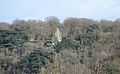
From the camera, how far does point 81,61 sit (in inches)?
1094

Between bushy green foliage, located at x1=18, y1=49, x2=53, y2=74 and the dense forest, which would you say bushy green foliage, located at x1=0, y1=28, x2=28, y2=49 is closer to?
the dense forest

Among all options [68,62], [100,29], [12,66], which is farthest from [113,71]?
[100,29]

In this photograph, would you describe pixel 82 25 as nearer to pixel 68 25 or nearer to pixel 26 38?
pixel 68 25

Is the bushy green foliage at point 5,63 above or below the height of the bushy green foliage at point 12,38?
below

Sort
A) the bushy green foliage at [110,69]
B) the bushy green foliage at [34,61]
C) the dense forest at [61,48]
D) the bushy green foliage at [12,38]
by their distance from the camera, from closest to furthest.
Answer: the bushy green foliage at [110,69] < the dense forest at [61,48] < the bushy green foliage at [34,61] < the bushy green foliage at [12,38]

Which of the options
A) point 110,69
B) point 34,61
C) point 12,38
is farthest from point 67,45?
point 110,69

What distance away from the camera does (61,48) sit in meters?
31.4

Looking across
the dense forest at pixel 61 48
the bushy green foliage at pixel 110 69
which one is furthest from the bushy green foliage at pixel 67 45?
the bushy green foliage at pixel 110 69

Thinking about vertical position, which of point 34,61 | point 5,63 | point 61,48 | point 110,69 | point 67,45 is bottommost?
point 110,69

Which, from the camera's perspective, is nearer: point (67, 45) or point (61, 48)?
point (61, 48)

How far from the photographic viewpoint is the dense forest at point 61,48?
26.2m

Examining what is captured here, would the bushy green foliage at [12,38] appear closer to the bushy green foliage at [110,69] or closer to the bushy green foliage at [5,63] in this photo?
the bushy green foliage at [5,63]

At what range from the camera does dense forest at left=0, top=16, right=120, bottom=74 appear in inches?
1032

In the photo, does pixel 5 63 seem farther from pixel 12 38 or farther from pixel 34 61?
pixel 12 38
